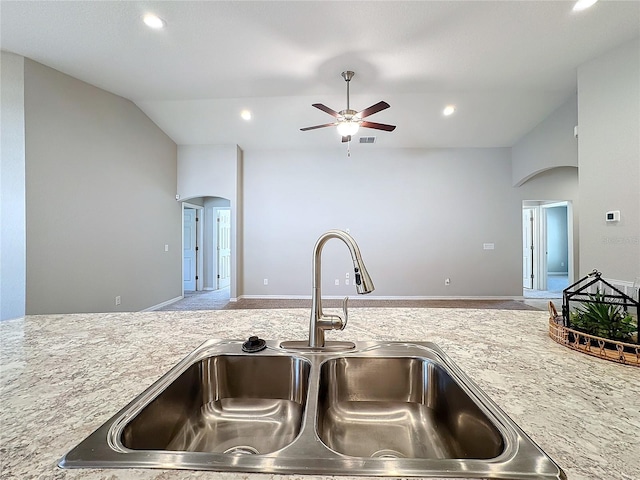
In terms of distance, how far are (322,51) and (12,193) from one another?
337 cm

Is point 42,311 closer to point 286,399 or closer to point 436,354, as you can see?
point 286,399

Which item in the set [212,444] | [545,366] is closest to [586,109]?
[545,366]

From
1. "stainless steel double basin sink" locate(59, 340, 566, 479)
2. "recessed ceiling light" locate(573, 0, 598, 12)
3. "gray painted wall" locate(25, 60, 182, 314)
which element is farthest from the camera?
"gray painted wall" locate(25, 60, 182, 314)

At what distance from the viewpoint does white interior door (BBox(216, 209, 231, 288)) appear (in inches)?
261

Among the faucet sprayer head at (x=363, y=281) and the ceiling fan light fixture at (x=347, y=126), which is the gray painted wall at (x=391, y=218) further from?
the faucet sprayer head at (x=363, y=281)

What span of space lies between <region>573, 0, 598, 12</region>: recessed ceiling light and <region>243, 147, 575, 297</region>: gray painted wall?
2936 mm

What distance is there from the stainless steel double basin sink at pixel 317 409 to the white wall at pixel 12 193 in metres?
3.09

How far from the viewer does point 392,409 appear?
786mm

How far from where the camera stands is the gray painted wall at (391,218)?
5.12 metres

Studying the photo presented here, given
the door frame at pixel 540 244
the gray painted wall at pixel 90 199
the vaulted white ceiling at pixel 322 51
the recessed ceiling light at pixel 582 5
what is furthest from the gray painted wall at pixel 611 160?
the gray painted wall at pixel 90 199

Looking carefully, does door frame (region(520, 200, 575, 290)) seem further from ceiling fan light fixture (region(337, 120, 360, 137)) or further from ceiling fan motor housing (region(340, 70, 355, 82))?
ceiling fan motor housing (region(340, 70, 355, 82))

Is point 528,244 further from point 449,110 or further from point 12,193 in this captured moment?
point 12,193

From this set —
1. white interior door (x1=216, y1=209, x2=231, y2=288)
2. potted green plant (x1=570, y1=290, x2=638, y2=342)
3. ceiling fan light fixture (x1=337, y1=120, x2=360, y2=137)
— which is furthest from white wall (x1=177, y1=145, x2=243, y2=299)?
→ potted green plant (x1=570, y1=290, x2=638, y2=342)

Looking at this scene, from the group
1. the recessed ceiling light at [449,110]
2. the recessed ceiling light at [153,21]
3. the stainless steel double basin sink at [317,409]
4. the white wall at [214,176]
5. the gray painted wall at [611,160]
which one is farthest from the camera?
the white wall at [214,176]
